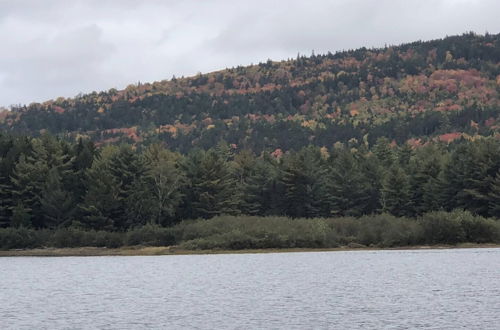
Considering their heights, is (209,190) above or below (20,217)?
A: above

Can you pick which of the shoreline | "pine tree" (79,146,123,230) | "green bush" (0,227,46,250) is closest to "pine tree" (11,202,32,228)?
"green bush" (0,227,46,250)

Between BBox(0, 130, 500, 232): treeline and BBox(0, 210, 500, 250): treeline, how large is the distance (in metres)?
3.95

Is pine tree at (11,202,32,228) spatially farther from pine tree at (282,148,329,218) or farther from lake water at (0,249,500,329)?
pine tree at (282,148,329,218)

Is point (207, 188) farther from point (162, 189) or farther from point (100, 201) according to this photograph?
point (100, 201)

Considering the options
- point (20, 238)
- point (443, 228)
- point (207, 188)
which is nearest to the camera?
point (443, 228)

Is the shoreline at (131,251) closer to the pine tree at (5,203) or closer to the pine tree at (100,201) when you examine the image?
the pine tree at (100,201)

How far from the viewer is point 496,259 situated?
87562 millimetres

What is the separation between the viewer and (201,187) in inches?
5241

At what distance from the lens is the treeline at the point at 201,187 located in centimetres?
12062

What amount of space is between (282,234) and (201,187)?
1037 inches

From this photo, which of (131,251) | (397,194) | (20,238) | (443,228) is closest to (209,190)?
(131,251)

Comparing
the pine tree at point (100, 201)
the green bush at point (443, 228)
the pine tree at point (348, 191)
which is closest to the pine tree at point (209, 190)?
the pine tree at point (100, 201)

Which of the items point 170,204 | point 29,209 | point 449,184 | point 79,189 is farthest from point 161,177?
point 449,184

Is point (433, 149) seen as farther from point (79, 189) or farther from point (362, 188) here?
point (79, 189)
